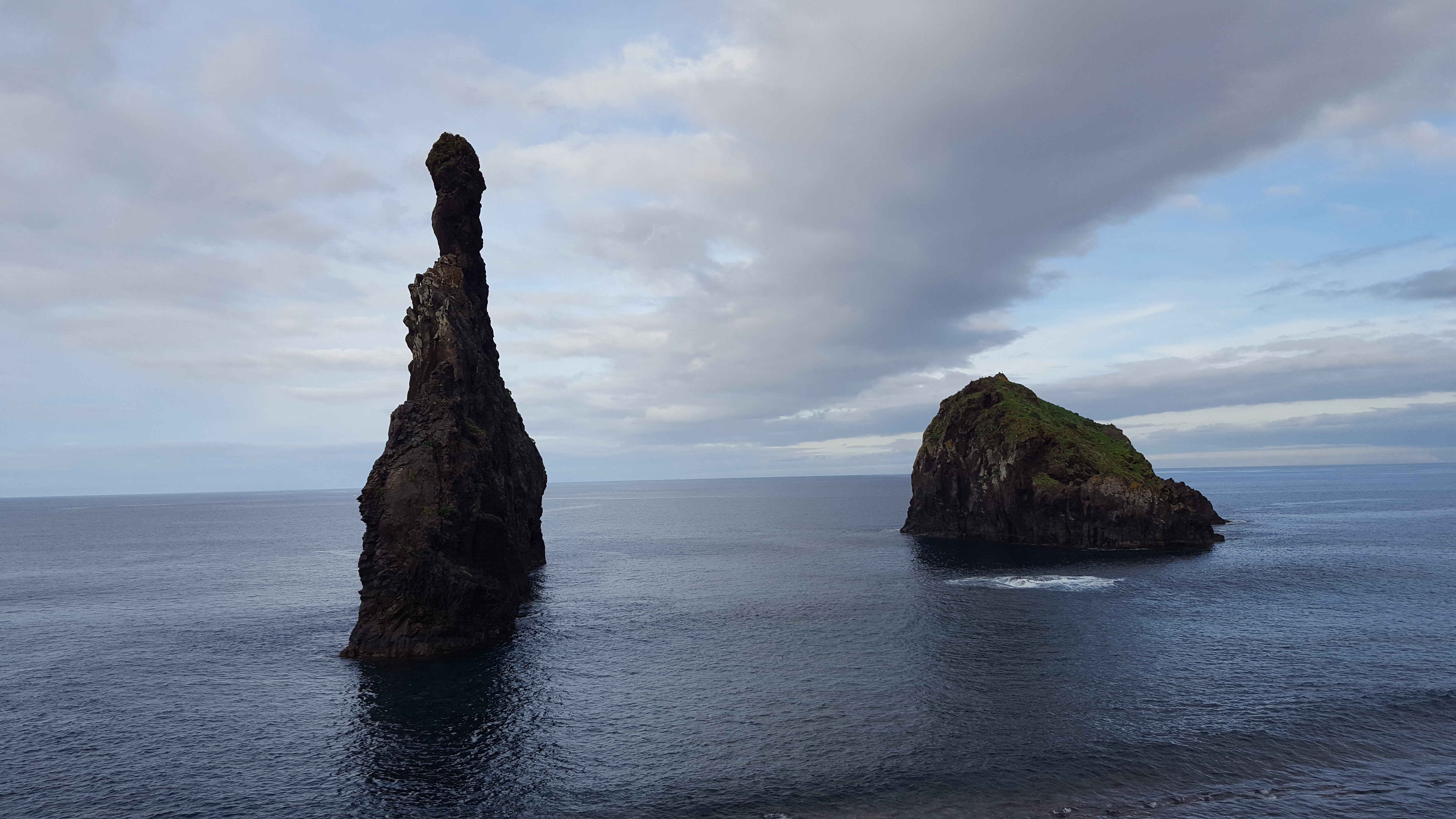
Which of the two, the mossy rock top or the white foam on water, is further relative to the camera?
the mossy rock top

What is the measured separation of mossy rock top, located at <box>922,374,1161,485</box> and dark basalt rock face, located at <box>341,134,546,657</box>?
8621 cm

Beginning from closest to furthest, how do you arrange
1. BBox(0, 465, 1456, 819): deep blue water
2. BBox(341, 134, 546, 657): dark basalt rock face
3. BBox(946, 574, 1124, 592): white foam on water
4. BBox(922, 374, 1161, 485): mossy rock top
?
BBox(0, 465, 1456, 819): deep blue water
BBox(341, 134, 546, 657): dark basalt rock face
BBox(946, 574, 1124, 592): white foam on water
BBox(922, 374, 1161, 485): mossy rock top

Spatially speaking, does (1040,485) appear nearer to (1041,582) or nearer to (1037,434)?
(1037,434)

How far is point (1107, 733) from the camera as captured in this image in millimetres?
43156

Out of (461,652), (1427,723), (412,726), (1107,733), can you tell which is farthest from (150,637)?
(1427,723)

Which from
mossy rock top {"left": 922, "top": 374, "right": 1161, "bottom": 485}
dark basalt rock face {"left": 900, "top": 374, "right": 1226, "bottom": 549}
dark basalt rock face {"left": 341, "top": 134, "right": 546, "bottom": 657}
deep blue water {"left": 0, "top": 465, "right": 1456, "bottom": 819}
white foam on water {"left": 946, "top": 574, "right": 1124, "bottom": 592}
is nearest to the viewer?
deep blue water {"left": 0, "top": 465, "right": 1456, "bottom": 819}

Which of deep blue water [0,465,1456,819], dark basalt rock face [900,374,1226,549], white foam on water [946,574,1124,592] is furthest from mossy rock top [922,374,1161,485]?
white foam on water [946,574,1124,592]

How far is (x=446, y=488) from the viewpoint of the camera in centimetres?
6638

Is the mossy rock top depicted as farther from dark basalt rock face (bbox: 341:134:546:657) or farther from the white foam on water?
dark basalt rock face (bbox: 341:134:546:657)

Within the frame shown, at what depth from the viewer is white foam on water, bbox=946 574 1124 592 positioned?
86.6m

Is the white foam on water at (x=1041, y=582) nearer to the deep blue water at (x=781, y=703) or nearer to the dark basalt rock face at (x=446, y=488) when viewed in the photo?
the deep blue water at (x=781, y=703)

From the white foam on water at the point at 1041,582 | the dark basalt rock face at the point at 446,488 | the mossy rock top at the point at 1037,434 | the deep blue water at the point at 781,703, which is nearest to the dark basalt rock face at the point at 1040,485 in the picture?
the mossy rock top at the point at 1037,434

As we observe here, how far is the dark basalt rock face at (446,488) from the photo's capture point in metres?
63.3

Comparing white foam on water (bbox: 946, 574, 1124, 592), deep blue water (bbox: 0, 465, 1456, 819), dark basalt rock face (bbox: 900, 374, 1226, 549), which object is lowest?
deep blue water (bbox: 0, 465, 1456, 819)
